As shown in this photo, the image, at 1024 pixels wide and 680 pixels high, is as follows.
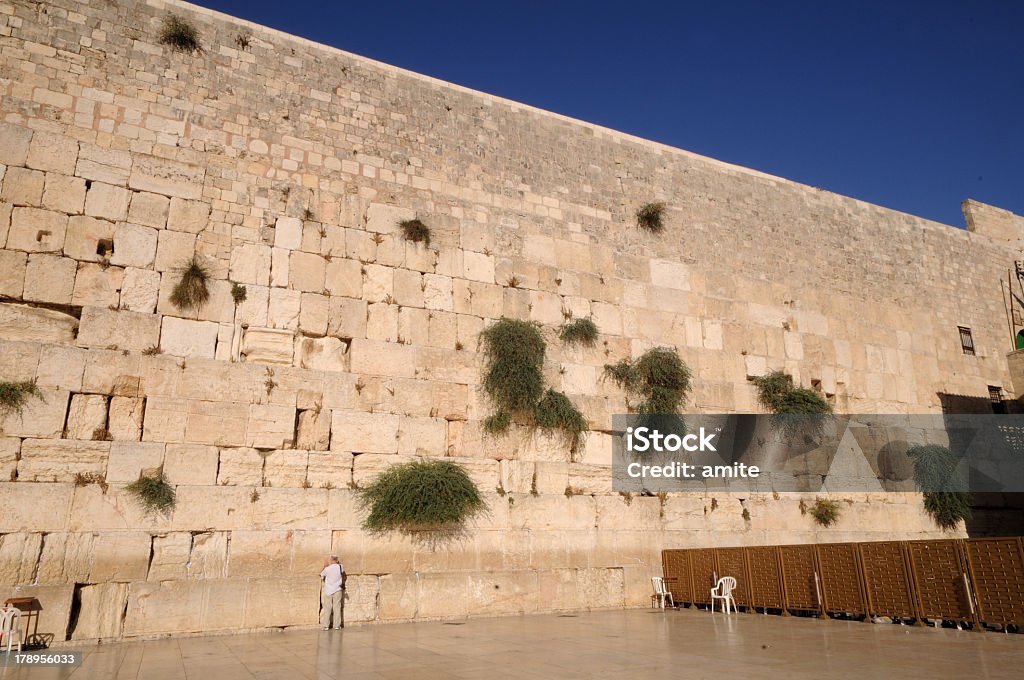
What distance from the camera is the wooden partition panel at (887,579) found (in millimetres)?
7543

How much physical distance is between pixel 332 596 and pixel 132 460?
8.57ft

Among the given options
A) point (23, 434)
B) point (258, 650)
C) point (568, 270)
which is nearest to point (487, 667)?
point (258, 650)

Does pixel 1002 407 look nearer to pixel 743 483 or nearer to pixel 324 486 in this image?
pixel 743 483

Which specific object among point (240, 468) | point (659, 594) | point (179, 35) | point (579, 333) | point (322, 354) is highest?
point (179, 35)

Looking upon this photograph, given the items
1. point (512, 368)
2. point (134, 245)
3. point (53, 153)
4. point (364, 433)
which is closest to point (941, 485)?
point (512, 368)

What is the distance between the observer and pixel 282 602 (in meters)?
8.08

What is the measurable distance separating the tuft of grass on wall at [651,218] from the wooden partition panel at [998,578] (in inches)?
269

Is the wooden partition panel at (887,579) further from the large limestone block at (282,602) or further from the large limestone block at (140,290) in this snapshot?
the large limestone block at (140,290)

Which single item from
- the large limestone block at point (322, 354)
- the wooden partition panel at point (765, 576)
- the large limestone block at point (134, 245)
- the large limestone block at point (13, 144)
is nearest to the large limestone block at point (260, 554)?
the large limestone block at point (322, 354)

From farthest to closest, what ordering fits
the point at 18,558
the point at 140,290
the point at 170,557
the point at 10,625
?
the point at 140,290 → the point at 170,557 → the point at 18,558 → the point at 10,625

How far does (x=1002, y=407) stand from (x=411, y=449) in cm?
1267

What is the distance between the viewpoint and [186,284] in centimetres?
866

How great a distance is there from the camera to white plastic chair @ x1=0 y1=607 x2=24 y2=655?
626cm

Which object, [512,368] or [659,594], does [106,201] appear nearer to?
[512,368]
